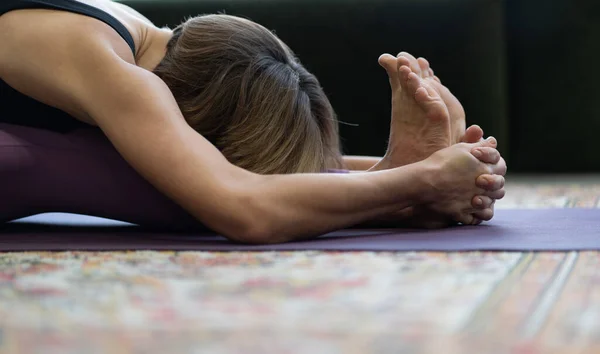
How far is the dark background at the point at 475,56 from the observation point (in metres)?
2.59

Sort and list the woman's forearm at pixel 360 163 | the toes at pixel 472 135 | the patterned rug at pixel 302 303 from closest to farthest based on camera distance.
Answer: the patterned rug at pixel 302 303, the toes at pixel 472 135, the woman's forearm at pixel 360 163

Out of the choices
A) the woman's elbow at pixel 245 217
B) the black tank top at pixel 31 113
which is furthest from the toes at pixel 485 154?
the black tank top at pixel 31 113

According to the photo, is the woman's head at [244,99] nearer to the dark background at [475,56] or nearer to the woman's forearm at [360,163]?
the woman's forearm at [360,163]

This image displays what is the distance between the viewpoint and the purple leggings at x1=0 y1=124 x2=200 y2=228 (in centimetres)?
118

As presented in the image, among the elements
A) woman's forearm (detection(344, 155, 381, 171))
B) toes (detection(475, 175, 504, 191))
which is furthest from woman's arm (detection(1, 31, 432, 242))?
woman's forearm (detection(344, 155, 381, 171))

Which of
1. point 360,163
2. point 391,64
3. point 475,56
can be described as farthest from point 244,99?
point 475,56

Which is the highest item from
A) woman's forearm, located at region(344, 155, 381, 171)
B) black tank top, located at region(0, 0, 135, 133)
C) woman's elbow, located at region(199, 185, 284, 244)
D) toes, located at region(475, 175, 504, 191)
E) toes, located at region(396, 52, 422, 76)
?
toes, located at region(396, 52, 422, 76)

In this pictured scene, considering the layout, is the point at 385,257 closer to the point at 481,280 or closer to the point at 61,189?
the point at 481,280

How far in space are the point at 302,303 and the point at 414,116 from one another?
24.4 inches

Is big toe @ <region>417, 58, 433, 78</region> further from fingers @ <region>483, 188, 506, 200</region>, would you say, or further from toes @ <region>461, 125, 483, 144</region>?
fingers @ <region>483, 188, 506, 200</region>

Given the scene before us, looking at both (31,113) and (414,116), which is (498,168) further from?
(31,113)

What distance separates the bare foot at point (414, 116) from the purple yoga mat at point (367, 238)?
0.42ft

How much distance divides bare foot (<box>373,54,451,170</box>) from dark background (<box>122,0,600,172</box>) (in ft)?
4.40

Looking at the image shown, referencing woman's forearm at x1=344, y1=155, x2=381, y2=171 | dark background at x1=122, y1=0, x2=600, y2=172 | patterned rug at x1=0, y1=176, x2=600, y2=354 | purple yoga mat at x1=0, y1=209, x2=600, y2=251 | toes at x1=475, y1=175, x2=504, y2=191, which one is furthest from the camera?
dark background at x1=122, y1=0, x2=600, y2=172
